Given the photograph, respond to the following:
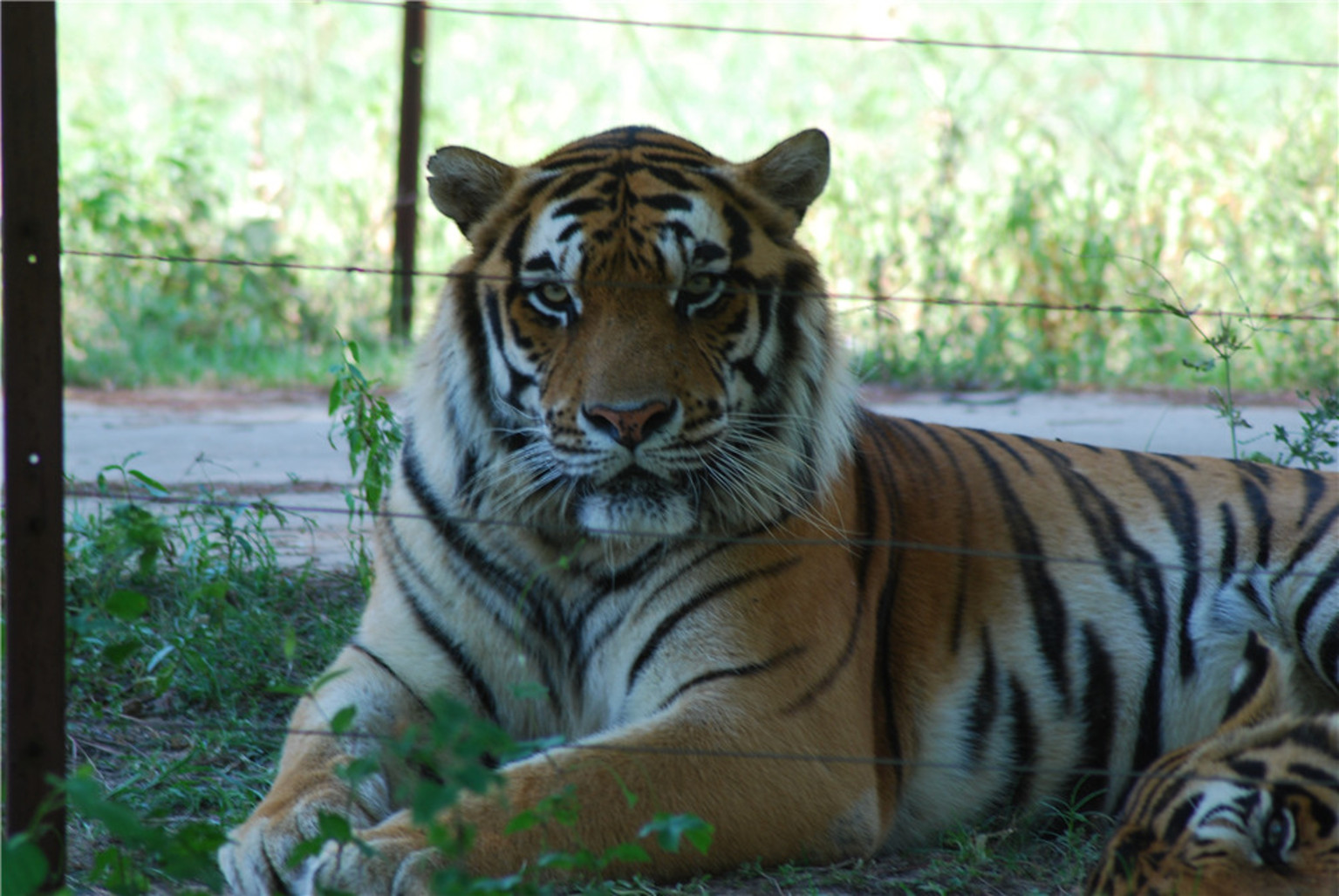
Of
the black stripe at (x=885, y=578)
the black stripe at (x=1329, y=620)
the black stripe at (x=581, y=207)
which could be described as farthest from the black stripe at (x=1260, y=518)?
the black stripe at (x=581, y=207)

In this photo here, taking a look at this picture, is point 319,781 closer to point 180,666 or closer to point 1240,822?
point 180,666

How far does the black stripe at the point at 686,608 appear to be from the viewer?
7.74 feet

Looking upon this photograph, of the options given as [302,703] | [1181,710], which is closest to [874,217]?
[1181,710]

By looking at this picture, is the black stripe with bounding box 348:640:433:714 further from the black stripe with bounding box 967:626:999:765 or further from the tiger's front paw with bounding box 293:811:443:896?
the black stripe with bounding box 967:626:999:765

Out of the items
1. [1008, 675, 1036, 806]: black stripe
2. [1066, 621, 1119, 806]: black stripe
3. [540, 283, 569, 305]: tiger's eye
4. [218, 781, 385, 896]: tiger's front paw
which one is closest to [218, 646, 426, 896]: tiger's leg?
[218, 781, 385, 896]: tiger's front paw

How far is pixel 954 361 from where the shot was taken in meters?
5.97

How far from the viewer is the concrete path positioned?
13.8 feet

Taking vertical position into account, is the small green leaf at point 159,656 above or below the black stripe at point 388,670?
below

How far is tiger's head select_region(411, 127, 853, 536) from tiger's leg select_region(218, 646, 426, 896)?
33 cm

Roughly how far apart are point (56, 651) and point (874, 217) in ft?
17.8

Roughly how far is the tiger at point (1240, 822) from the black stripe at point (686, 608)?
2.09ft

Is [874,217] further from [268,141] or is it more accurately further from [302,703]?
[302,703]

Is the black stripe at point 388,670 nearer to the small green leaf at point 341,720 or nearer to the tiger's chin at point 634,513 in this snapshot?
the tiger's chin at point 634,513

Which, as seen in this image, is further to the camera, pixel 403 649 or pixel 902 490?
pixel 902 490
